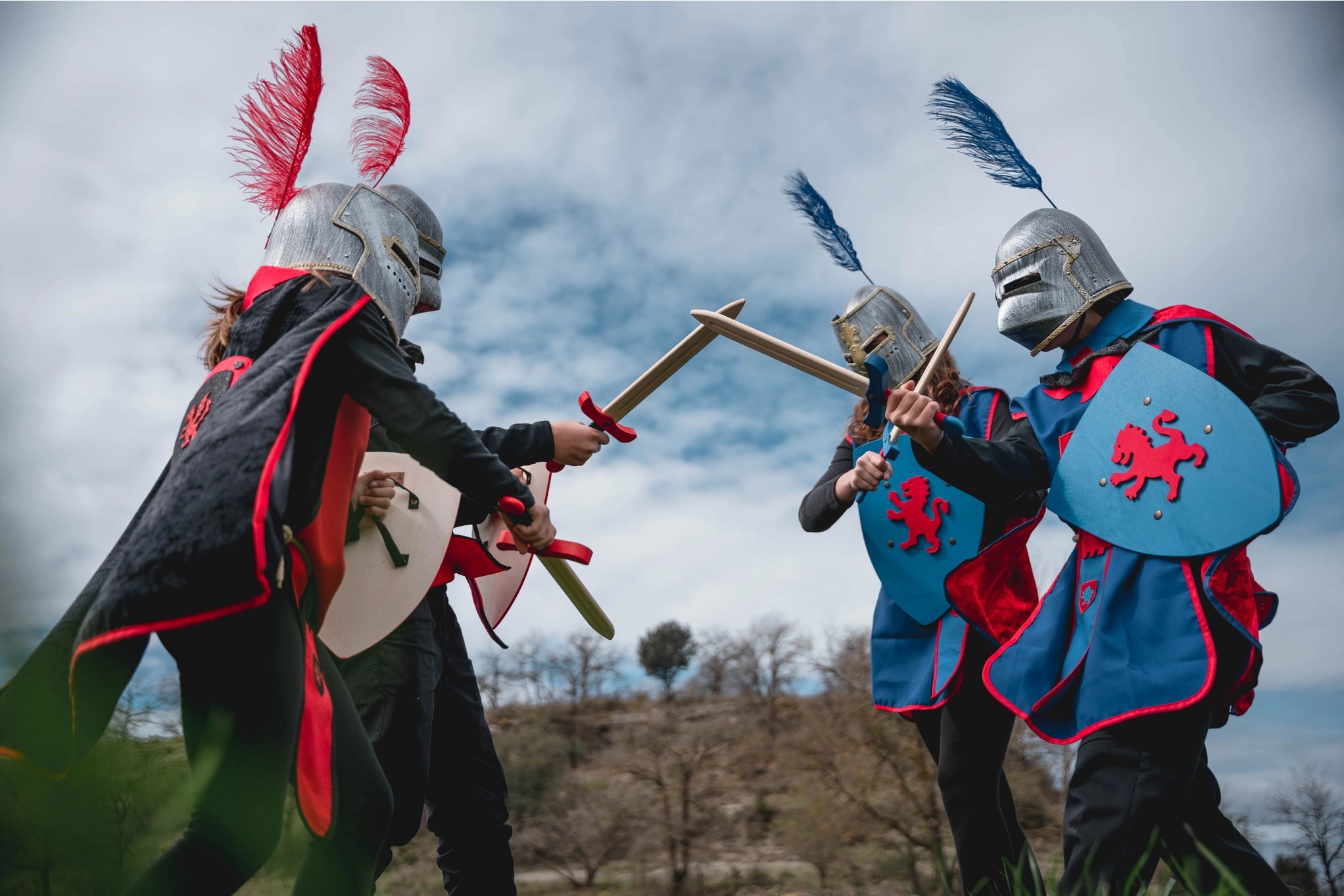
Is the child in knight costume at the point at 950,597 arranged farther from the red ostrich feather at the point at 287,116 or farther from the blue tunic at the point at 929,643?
the red ostrich feather at the point at 287,116

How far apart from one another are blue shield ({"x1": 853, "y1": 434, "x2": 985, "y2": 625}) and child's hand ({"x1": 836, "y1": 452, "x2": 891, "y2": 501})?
83 millimetres

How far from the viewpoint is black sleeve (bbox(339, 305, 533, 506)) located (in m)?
1.86

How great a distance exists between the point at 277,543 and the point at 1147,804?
5.89 feet

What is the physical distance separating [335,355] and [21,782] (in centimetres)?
125

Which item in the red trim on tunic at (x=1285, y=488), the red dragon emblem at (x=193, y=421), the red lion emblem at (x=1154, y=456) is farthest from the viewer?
the red lion emblem at (x=1154, y=456)

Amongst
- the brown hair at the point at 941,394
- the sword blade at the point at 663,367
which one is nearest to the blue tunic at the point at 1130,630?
the brown hair at the point at 941,394

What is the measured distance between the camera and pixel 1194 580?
7.30 feet

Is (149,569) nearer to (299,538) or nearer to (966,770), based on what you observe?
(299,538)

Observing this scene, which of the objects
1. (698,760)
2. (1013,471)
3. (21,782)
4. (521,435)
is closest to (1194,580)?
(1013,471)

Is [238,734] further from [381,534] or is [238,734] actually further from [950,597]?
[950,597]

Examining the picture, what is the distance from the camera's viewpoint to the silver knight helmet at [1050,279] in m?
2.75

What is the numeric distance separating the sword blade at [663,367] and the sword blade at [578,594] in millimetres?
478

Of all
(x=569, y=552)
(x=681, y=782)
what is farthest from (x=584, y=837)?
(x=569, y=552)

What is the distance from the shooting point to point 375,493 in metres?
2.79
